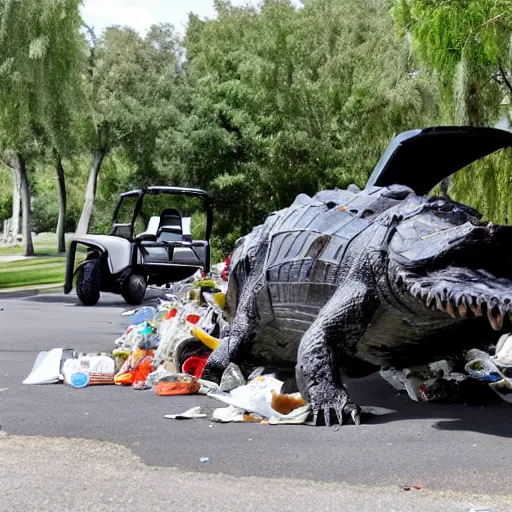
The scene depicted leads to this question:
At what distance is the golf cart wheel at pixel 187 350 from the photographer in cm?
725

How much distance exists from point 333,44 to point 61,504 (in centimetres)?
2878

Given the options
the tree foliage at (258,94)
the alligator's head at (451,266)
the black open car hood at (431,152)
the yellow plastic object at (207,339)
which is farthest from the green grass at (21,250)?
the alligator's head at (451,266)

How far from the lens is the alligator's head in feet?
15.1

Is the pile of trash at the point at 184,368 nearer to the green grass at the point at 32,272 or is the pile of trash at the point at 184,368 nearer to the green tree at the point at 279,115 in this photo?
the green grass at the point at 32,272

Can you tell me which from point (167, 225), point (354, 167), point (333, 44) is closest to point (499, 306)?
point (167, 225)

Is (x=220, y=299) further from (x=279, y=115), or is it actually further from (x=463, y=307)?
(x=279, y=115)

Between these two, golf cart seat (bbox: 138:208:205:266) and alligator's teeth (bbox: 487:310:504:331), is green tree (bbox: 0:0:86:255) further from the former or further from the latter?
alligator's teeth (bbox: 487:310:504:331)

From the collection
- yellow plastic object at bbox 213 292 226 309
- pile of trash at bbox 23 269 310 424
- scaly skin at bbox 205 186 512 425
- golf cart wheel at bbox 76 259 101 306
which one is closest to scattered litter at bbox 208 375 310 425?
pile of trash at bbox 23 269 310 424

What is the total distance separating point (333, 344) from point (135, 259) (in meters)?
10.5

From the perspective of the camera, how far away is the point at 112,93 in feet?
110

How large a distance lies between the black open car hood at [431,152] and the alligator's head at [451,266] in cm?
170

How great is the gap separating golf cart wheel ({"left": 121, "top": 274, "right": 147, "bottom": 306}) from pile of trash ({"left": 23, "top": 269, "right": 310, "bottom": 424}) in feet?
21.7

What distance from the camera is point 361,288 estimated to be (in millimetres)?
5613

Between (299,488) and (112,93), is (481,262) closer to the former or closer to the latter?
(299,488)
